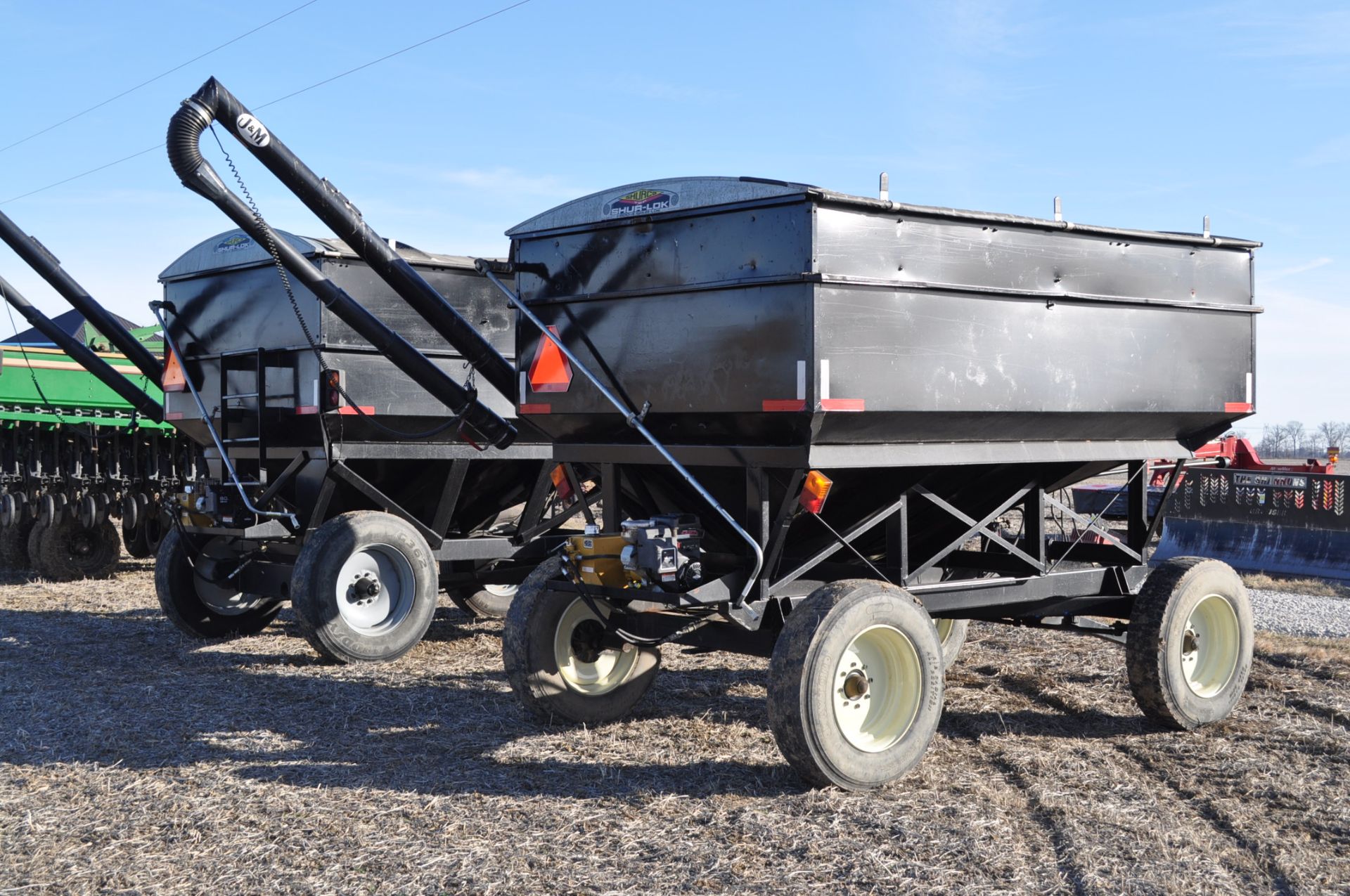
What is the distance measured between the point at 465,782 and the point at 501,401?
4.43m

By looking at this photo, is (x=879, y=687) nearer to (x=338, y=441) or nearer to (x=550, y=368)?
(x=550, y=368)

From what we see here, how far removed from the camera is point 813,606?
215 inches

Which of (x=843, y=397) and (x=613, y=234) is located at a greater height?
(x=613, y=234)

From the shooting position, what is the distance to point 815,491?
560cm

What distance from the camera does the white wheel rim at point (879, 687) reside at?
558 centimetres

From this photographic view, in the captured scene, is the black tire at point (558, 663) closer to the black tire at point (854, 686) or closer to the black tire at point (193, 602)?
the black tire at point (854, 686)

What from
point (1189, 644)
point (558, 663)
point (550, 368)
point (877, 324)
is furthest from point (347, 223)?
point (1189, 644)

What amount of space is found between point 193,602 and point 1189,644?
23.4 feet

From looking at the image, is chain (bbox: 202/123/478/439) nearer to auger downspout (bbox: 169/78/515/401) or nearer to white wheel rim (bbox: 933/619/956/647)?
auger downspout (bbox: 169/78/515/401)

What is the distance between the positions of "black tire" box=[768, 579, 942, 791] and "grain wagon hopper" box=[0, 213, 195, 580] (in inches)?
398

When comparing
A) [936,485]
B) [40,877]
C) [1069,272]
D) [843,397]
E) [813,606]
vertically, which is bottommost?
[40,877]

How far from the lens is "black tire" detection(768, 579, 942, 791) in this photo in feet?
→ 17.3

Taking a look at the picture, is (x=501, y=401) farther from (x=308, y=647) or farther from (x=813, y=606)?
(x=813, y=606)

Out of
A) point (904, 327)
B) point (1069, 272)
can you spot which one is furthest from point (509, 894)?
point (1069, 272)
